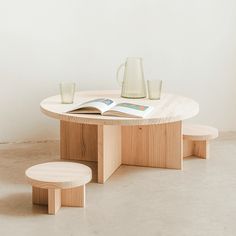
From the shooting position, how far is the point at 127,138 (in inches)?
111

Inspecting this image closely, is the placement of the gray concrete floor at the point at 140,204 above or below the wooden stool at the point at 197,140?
below

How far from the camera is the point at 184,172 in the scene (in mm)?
2682

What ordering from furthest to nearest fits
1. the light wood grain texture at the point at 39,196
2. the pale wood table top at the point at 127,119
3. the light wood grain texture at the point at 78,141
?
the light wood grain texture at the point at 78,141 < the pale wood table top at the point at 127,119 < the light wood grain texture at the point at 39,196

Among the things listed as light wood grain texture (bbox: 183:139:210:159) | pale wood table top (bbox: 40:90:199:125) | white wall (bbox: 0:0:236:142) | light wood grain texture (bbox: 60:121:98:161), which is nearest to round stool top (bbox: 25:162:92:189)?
pale wood table top (bbox: 40:90:199:125)

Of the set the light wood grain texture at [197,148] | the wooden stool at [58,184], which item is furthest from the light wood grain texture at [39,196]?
the light wood grain texture at [197,148]

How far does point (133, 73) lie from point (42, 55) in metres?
0.65

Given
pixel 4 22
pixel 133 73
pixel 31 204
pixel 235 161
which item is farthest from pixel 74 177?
pixel 4 22

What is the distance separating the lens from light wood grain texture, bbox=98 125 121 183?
8.18ft

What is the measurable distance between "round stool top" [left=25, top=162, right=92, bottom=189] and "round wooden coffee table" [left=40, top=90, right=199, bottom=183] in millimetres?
281

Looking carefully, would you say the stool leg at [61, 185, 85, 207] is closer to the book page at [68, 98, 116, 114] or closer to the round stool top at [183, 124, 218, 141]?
the book page at [68, 98, 116, 114]

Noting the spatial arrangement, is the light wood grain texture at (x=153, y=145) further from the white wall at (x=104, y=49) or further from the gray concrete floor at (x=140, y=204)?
the white wall at (x=104, y=49)

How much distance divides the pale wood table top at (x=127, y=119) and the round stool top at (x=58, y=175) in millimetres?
254

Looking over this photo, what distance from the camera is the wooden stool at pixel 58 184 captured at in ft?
6.84

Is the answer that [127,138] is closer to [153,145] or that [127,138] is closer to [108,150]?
[153,145]
